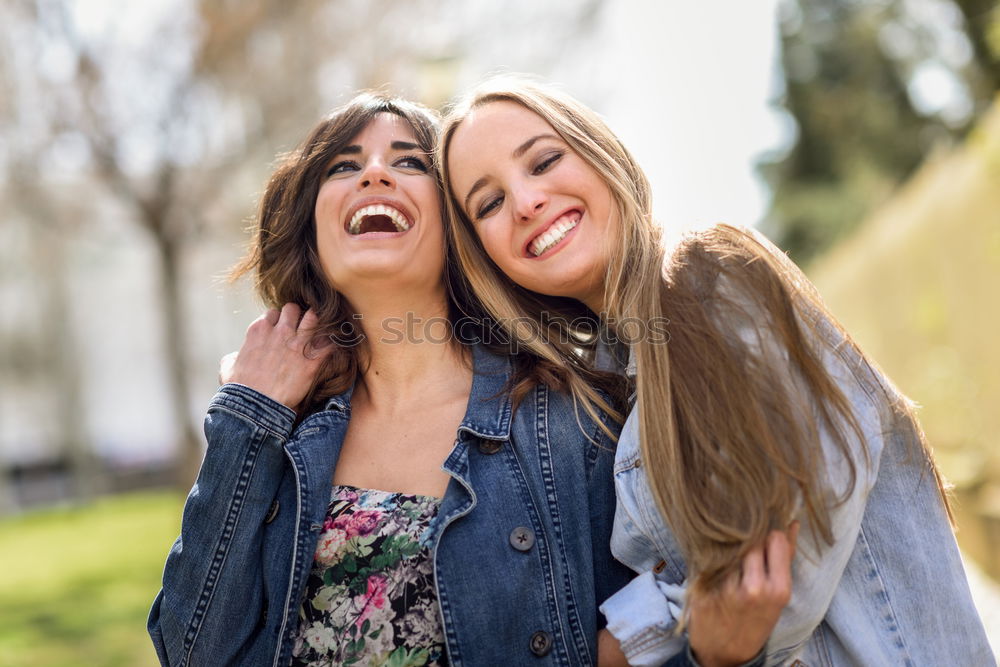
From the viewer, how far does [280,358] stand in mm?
2893

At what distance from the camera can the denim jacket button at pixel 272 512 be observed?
104 inches

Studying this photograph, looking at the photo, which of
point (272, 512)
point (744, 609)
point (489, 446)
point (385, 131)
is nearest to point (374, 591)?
point (272, 512)

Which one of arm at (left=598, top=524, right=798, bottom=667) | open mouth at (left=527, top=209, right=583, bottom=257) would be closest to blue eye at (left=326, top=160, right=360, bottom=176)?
open mouth at (left=527, top=209, right=583, bottom=257)

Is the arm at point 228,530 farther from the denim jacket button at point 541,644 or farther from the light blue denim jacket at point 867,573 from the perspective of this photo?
the light blue denim jacket at point 867,573

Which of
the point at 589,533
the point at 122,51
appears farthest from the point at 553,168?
the point at 122,51

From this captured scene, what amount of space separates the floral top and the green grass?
451 centimetres

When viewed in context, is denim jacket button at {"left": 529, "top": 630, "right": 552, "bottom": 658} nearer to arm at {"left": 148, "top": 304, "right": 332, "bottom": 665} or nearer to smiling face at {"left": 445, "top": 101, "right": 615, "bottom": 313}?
arm at {"left": 148, "top": 304, "right": 332, "bottom": 665}

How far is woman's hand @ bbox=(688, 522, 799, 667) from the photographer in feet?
6.66

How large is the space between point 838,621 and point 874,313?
852 centimetres

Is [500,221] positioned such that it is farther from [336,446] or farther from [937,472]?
[937,472]

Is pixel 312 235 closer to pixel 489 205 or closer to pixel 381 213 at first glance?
pixel 381 213

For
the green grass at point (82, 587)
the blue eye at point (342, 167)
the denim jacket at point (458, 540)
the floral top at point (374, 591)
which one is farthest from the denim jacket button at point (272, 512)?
the green grass at point (82, 587)

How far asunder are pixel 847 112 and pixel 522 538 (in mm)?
22745

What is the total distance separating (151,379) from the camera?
32.8m
